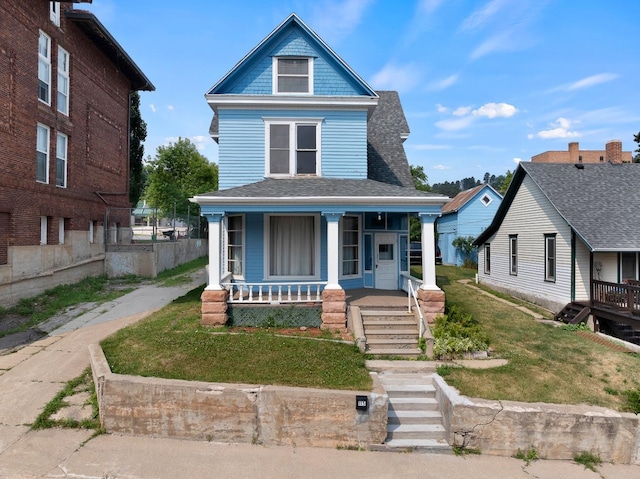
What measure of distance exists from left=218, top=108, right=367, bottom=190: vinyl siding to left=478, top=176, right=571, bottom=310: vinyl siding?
7792 mm

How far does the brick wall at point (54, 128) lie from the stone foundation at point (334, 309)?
11.0m

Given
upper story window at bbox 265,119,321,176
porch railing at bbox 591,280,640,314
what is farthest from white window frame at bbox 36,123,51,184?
porch railing at bbox 591,280,640,314

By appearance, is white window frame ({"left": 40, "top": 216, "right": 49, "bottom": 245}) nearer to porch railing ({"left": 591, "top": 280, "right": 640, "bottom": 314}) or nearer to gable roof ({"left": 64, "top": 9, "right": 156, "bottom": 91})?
gable roof ({"left": 64, "top": 9, "right": 156, "bottom": 91})

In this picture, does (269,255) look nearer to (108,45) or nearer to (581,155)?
(108,45)

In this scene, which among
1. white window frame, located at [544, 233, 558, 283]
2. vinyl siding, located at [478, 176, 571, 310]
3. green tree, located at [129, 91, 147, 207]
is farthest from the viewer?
green tree, located at [129, 91, 147, 207]

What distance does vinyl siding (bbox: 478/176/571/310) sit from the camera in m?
13.3

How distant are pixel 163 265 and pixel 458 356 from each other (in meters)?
16.7

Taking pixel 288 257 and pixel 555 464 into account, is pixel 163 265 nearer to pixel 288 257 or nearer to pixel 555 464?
pixel 288 257

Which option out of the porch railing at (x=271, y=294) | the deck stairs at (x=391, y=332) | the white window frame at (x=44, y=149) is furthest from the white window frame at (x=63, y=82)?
the deck stairs at (x=391, y=332)

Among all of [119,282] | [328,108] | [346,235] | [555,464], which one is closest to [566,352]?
[555,464]

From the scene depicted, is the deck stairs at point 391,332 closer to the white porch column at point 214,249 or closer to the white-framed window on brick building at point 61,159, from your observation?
the white porch column at point 214,249

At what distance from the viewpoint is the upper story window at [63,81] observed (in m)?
15.2

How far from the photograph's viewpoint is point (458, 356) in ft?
27.0

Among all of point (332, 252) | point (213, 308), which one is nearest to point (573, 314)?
point (332, 252)
